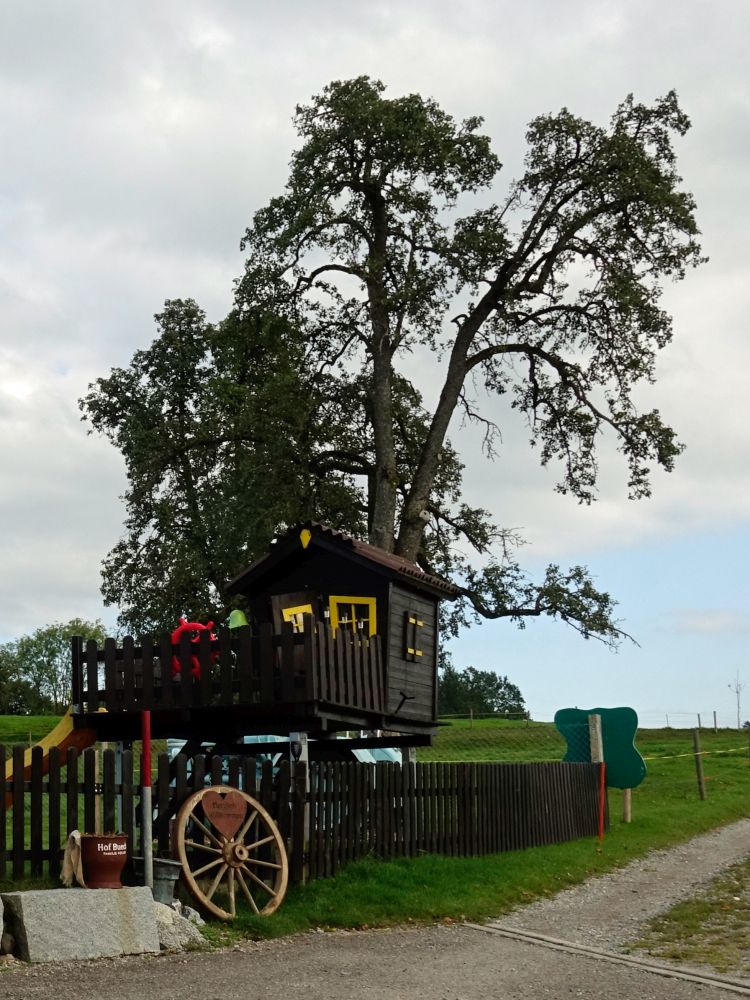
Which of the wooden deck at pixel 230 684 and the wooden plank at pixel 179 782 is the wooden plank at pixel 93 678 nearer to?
the wooden deck at pixel 230 684

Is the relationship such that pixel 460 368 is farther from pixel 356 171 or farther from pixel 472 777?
pixel 472 777

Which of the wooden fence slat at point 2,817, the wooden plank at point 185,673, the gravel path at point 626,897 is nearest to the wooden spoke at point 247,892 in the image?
the wooden fence slat at point 2,817

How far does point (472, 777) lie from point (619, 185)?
1716 cm

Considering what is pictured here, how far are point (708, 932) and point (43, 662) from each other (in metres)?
108

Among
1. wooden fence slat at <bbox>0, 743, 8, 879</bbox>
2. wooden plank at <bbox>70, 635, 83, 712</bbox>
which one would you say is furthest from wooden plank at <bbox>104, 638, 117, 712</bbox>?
wooden fence slat at <bbox>0, 743, 8, 879</bbox>

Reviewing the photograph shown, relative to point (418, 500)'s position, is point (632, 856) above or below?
below

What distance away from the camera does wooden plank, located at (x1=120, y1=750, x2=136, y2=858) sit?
40.6ft

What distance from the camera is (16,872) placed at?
11992 mm

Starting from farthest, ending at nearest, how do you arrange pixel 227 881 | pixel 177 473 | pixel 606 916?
pixel 177 473 < pixel 606 916 < pixel 227 881

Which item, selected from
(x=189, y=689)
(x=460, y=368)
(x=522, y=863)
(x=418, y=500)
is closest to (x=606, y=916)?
(x=522, y=863)

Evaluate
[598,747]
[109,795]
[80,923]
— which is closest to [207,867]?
[109,795]

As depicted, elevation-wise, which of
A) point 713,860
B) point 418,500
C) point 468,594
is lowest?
point 713,860

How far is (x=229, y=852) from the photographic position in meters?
12.8

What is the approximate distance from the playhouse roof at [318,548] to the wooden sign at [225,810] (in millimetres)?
5445
